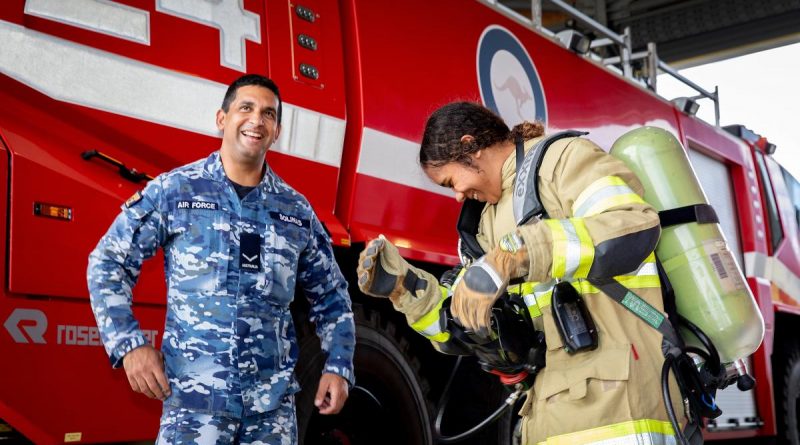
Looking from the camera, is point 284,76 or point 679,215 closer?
point 679,215

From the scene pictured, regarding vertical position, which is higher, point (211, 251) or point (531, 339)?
point (211, 251)

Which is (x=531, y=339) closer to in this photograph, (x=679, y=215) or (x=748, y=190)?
(x=679, y=215)

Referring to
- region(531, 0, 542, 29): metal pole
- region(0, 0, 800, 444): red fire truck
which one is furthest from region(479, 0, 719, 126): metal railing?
region(0, 0, 800, 444): red fire truck

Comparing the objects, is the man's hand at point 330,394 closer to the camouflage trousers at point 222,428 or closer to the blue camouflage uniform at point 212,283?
the blue camouflage uniform at point 212,283

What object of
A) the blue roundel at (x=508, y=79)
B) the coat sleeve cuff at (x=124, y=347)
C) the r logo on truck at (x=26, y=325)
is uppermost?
the blue roundel at (x=508, y=79)

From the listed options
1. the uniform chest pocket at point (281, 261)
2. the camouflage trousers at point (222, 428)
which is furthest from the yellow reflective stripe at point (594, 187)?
the camouflage trousers at point (222, 428)

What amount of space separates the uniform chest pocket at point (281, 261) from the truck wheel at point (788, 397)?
18.1 feet

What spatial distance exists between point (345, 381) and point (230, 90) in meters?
0.95

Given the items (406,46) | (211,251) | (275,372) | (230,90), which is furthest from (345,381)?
(406,46)

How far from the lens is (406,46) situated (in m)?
3.72

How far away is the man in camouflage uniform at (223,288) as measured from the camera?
7.41 ft

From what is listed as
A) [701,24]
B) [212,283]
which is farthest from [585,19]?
[701,24]

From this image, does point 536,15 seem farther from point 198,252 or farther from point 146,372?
point 146,372

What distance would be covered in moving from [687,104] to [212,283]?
487cm
